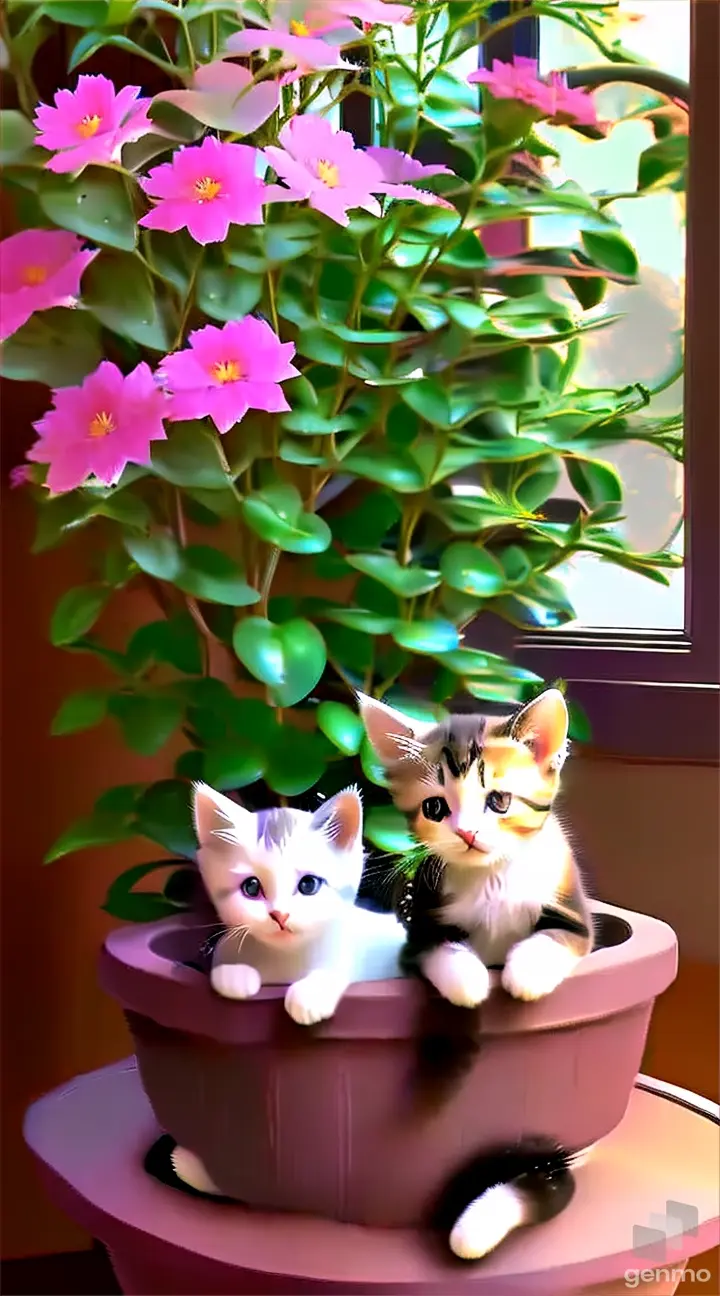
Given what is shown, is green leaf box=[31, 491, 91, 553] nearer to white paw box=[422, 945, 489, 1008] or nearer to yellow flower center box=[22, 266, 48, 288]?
yellow flower center box=[22, 266, 48, 288]

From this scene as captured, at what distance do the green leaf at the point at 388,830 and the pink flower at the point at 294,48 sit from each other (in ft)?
1.45

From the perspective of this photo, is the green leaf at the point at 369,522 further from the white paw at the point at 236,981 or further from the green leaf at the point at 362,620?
the white paw at the point at 236,981

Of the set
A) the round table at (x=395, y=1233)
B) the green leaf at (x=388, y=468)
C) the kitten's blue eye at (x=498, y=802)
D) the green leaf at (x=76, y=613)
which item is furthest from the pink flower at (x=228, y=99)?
the round table at (x=395, y=1233)

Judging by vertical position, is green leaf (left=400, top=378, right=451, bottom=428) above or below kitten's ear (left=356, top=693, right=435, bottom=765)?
above

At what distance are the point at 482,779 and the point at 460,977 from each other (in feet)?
0.34

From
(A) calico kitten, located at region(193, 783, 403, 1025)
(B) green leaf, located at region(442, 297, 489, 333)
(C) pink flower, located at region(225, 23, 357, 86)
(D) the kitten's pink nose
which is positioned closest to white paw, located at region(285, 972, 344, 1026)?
(A) calico kitten, located at region(193, 783, 403, 1025)

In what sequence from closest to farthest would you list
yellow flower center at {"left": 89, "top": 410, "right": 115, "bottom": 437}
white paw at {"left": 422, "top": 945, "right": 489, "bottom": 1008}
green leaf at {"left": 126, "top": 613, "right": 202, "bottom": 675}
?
1. white paw at {"left": 422, "top": 945, "right": 489, "bottom": 1008}
2. yellow flower center at {"left": 89, "top": 410, "right": 115, "bottom": 437}
3. green leaf at {"left": 126, "top": 613, "right": 202, "bottom": 675}

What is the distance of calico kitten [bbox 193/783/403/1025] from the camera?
22.2 inches

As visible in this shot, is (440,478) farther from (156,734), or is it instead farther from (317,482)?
(156,734)

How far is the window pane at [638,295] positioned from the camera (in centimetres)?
71

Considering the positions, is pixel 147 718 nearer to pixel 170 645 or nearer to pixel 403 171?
pixel 170 645

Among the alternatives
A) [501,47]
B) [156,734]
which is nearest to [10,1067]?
[156,734]

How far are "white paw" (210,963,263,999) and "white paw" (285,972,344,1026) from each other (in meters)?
0.02

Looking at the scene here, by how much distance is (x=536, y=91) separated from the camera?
0.67 m
